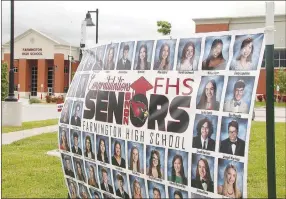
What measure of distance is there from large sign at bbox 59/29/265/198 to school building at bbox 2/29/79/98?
172 feet

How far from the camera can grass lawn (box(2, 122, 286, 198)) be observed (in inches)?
231

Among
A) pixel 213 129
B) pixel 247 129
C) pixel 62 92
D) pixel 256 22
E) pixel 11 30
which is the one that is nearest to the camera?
pixel 247 129

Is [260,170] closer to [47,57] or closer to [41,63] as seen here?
[47,57]

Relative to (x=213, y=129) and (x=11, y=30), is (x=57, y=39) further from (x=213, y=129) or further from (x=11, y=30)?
(x=213, y=129)

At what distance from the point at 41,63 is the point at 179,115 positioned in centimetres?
5701

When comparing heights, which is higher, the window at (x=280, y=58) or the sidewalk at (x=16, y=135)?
the window at (x=280, y=58)

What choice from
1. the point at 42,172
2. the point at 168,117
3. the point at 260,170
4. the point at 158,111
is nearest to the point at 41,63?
the point at 42,172

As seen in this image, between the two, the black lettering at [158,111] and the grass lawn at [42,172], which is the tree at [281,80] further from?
the black lettering at [158,111]

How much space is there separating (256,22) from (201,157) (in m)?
51.5

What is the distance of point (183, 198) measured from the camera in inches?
125

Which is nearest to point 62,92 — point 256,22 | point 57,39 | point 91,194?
point 57,39

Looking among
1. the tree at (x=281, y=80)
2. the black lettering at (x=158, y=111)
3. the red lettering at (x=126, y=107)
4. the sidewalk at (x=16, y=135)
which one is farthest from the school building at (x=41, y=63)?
the black lettering at (x=158, y=111)

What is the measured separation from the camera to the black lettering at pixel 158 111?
3320 mm

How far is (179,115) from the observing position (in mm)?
3201
